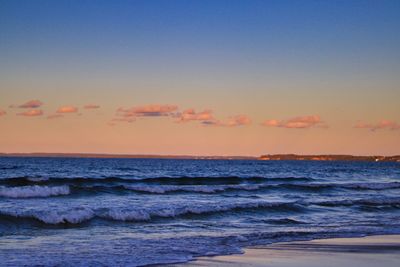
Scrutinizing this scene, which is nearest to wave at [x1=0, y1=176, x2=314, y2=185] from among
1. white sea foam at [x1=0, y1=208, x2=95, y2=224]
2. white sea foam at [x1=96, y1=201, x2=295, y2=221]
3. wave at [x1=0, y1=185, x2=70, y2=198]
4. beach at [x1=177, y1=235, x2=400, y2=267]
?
wave at [x1=0, y1=185, x2=70, y2=198]

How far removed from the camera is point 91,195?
32344 millimetres

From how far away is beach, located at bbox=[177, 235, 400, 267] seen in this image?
1209cm

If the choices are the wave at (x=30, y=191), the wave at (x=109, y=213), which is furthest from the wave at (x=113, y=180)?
the wave at (x=109, y=213)

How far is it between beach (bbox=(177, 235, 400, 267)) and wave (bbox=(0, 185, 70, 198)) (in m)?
17.6

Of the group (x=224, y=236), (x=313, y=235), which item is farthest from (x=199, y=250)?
(x=313, y=235)

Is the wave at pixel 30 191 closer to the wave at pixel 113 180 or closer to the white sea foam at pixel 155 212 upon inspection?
the white sea foam at pixel 155 212

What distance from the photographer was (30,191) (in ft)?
98.3

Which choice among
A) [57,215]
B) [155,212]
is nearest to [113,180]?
[155,212]

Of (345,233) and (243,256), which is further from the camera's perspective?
(345,233)

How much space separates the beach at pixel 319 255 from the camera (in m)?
12.1

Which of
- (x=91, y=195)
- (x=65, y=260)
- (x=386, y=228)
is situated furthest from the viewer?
(x=91, y=195)

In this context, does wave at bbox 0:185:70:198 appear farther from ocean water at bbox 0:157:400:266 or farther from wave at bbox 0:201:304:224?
wave at bbox 0:201:304:224

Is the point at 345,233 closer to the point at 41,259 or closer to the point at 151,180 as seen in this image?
the point at 41,259

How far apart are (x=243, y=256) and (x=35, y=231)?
735 centimetres
